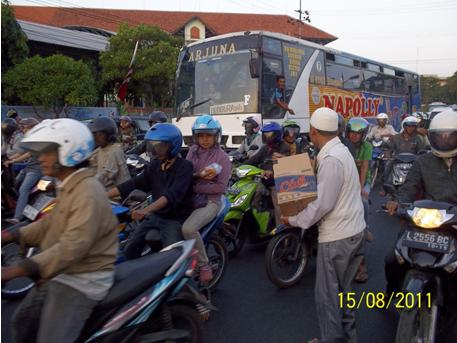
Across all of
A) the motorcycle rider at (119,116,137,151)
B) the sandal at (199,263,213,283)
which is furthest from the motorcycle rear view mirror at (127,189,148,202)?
the motorcycle rider at (119,116,137,151)

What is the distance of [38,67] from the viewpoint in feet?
57.2

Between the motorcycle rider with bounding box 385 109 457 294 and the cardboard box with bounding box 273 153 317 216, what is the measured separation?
2.31 ft

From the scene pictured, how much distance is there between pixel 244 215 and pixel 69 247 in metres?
3.32

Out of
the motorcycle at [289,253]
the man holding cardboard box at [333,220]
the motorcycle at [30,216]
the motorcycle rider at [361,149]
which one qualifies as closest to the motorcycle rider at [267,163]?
the motorcycle at [289,253]

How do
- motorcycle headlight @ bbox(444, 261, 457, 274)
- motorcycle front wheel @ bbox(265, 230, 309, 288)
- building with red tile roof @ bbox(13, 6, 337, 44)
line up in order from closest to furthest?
motorcycle headlight @ bbox(444, 261, 457, 274) < motorcycle front wheel @ bbox(265, 230, 309, 288) < building with red tile roof @ bbox(13, 6, 337, 44)

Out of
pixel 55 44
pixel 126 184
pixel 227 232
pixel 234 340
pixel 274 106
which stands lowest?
pixel 234 340

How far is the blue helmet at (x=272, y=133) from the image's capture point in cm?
560

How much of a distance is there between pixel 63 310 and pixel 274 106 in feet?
29.7

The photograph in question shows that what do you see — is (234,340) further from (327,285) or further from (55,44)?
(55,44)

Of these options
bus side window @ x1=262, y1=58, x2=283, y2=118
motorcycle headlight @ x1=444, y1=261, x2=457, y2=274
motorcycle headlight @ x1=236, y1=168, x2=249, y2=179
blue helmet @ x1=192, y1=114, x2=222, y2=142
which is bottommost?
motorcycle headlight @ x1=444, y1=261, x2=457, y2=274

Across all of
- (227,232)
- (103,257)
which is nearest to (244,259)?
(227,232)

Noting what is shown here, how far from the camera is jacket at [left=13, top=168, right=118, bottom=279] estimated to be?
2.14 meters

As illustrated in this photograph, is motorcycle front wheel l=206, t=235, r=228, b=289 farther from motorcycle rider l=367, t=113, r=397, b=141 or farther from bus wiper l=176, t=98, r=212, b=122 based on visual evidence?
motorcycle rider l=367, t=113, r=397, b=141

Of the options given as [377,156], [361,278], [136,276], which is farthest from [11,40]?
[136,276]
